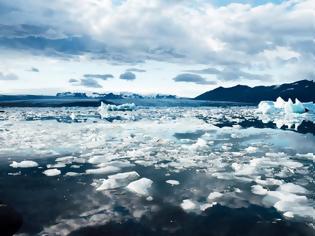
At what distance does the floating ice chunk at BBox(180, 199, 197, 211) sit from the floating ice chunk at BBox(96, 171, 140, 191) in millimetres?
1705

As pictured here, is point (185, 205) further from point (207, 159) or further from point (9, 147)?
point (9, 147)

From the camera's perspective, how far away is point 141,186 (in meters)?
7.66

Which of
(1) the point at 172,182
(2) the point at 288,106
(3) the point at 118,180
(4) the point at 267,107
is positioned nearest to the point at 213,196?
(1) the point at 172,182

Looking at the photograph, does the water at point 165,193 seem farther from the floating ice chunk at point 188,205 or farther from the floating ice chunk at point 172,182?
the floating ice chunk at point 172,182

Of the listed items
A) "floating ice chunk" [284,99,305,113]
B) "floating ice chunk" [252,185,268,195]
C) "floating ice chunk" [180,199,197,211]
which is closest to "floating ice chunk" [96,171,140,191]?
"floating ice chunk" [180,199,197,211]

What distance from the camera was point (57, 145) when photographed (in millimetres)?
14078

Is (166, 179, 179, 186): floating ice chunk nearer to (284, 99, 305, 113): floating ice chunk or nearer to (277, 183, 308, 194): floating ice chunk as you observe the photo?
(277, 183, 308, 194): floating ice chunk

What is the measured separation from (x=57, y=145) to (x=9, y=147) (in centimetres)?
177

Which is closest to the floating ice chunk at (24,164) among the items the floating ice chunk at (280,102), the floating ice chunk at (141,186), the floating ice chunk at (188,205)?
the floating ice chunk at (141,186)

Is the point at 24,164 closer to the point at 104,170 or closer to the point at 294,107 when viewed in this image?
the point at 104,170

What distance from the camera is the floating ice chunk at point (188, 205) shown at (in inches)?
250

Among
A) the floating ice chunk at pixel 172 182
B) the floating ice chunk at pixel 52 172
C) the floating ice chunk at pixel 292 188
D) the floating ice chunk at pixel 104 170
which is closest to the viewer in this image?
the floating ice chunk at pixel 292 188

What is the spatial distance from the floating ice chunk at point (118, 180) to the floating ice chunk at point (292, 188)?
11.0 feet

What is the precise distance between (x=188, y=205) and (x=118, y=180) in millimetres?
→ 2320
